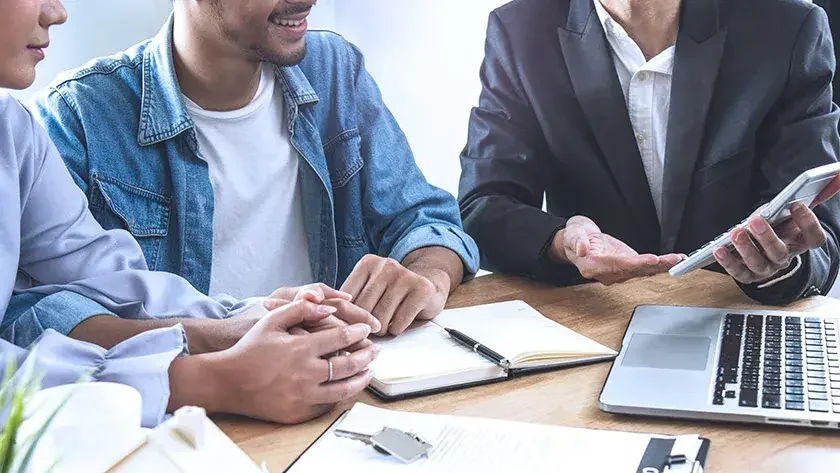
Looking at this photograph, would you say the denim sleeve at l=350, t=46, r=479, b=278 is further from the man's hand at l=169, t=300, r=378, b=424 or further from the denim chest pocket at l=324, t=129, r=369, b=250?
the man's hand at l=169, t=300, r=378, b=424

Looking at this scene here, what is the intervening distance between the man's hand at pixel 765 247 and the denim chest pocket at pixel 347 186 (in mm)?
625

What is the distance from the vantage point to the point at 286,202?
163 centimetres

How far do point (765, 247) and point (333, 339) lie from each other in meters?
0.64

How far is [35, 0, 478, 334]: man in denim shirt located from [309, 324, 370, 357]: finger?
0.30 metres

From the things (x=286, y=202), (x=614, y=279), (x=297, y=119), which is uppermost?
(x=297, y=119)

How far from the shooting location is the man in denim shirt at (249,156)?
4.83 ft

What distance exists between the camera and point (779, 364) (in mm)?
1095

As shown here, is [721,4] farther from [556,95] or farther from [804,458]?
[804,458]

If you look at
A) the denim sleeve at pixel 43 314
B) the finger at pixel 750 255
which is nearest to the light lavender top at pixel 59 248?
the denim sleeve at pixel 43 314

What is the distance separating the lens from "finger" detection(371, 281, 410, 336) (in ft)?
4.02

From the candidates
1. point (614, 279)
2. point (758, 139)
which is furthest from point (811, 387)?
point (758, 139)

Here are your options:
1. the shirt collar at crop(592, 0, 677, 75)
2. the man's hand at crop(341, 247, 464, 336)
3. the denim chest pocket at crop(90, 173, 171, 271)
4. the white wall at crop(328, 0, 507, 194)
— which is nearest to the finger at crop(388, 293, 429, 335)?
the man's hand at crop(341, 247, 464, 336)

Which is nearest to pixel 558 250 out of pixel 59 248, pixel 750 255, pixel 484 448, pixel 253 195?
pixel 750 255

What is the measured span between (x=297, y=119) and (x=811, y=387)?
3.09ft
